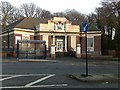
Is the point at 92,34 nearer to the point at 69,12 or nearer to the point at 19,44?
the point at 19,44

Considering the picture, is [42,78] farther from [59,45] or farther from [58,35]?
[59,45]

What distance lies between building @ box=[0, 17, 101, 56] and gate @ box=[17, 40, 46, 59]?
474 inches

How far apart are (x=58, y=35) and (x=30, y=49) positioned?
15985 millimetres

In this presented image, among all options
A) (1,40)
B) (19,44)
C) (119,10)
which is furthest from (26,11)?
(19,44)

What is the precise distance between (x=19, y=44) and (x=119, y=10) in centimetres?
2114

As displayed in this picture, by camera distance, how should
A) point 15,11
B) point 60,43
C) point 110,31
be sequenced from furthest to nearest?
point 15,11
point 110,31
point 60,43

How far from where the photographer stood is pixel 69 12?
90.2m

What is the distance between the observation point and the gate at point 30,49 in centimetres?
3803

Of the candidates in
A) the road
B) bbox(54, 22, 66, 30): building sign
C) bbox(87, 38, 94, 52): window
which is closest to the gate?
bbox(54, 22, 66, 30): building sign

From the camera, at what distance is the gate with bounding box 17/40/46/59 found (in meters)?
38.0

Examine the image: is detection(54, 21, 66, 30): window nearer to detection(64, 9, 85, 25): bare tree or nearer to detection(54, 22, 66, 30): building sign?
detection(54, 22, 66, 30): building sign

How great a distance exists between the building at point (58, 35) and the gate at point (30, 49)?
12034mm

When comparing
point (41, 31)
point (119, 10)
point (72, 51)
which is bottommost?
point (72, 51)

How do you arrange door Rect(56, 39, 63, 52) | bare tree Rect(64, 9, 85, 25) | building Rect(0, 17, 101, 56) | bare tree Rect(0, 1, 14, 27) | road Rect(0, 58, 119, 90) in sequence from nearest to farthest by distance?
1. road Rect(0, 58, 119, 90)
2. building Rect(0, 17, 101, 56)
3. door Rect(56, 39, 63, 52)
4. bare tree Rect(0, 1, 14, 27)
5. bare tree Rect(64, 9, 85, 25)
